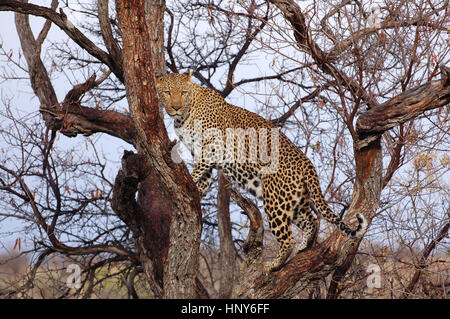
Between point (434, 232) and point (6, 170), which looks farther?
point (6, 170)

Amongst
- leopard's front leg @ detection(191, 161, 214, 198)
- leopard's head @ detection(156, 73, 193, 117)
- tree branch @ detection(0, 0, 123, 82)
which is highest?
tree branch @ detection(0, 0, 123, 82)

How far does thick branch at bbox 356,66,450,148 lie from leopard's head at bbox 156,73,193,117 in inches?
97.6

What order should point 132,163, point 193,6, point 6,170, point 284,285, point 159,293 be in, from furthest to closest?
point 193,6 < point 6,170 < point 159,293 < point 132,163 < point 284,285

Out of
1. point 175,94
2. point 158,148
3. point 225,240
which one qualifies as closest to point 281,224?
point 158,148

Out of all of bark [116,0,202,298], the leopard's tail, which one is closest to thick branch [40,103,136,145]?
bark [116,0,202,298]

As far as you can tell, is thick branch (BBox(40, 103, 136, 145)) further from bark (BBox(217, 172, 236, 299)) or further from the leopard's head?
bark (BBox(217, 172, 236, 299))

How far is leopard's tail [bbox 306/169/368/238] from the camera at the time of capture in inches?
209

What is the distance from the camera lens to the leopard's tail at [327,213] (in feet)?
17.4

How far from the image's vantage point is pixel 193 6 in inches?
381

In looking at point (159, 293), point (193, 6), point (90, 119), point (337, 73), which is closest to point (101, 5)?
point (90, 119)

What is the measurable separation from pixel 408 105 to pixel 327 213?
1.44 m
